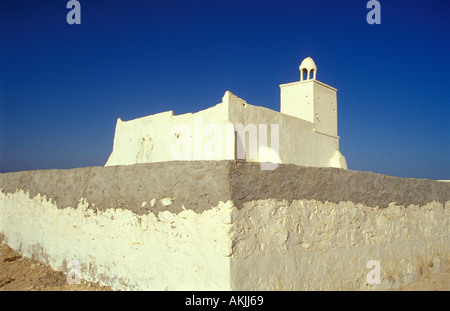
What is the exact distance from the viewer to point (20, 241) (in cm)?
823

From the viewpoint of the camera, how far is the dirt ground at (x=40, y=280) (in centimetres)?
589

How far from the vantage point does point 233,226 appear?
4.14 m

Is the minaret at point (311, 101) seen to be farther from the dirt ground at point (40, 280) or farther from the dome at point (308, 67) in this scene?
the dirt ground at point (40, 280)

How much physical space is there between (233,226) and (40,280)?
3.92 m

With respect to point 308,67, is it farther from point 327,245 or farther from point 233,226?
point 233,226

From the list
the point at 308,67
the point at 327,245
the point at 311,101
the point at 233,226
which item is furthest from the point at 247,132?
the point at 233,226

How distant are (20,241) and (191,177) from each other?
18.5 feet

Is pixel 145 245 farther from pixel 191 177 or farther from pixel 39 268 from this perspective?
pixel 39 268

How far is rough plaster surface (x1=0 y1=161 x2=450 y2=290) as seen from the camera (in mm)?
4277

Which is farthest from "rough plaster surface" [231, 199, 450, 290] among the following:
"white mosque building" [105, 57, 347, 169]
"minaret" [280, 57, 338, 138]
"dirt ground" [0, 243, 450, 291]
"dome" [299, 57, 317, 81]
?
"dome" [299, 57, 317, 81]

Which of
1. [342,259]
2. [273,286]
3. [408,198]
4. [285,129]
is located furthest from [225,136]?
[273,286]

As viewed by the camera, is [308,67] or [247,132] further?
[308,67]

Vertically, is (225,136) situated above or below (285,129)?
below

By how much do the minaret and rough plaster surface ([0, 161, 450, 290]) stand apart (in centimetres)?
1055
